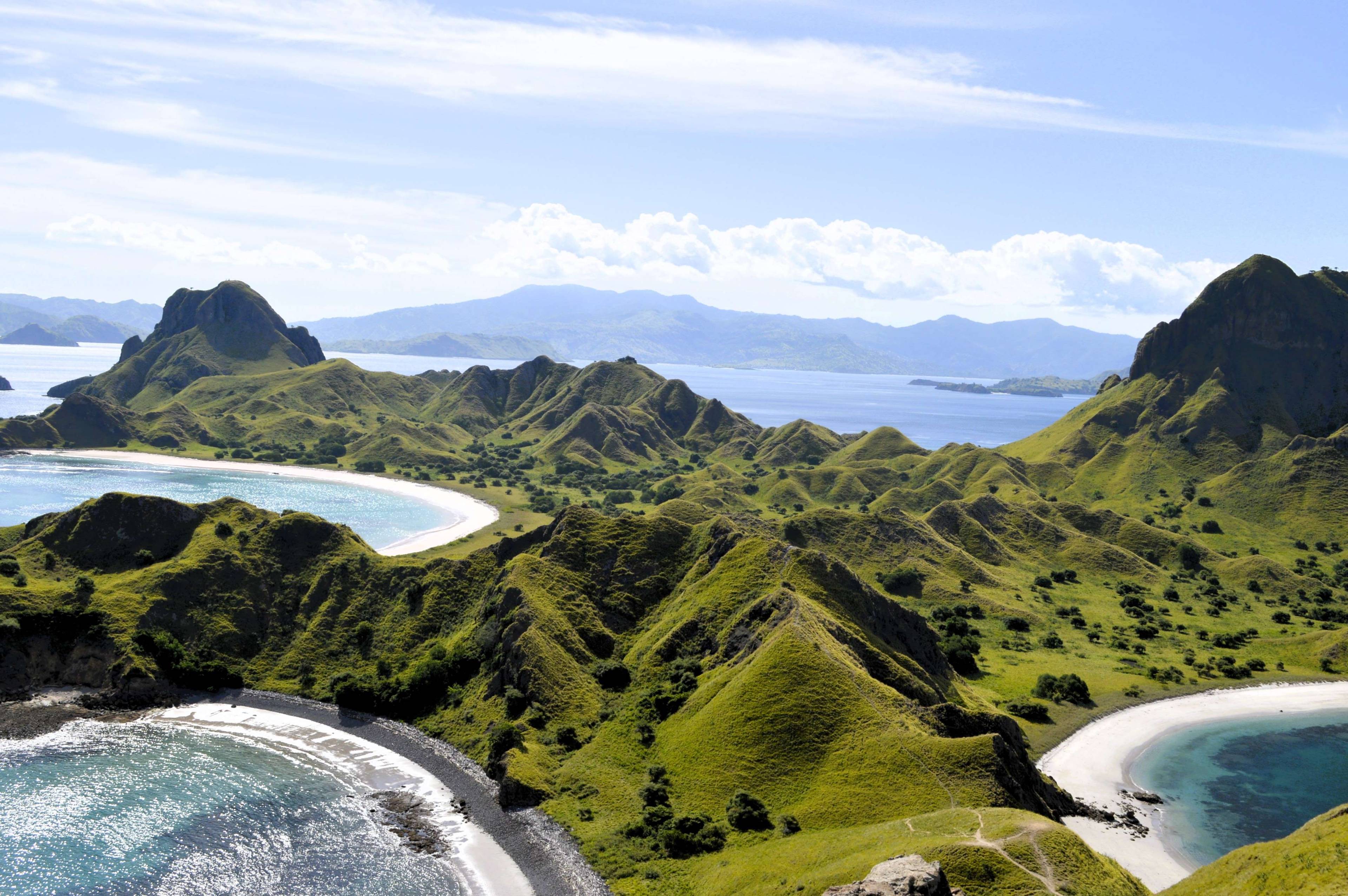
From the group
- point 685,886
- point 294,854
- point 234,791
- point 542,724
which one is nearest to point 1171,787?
point 685,886

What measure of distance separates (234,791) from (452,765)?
69.0 feet

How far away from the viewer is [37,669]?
10506 cm

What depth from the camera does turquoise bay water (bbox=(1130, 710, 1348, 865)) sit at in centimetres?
8975

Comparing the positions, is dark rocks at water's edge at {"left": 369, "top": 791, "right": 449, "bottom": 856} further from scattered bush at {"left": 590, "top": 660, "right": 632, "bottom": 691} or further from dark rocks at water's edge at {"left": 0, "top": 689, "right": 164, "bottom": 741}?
dark rocks at water's edge at {"left": 0, "top": 689, "right": 164, "bottom": 741}

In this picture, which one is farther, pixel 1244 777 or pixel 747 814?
pixel 1244 777

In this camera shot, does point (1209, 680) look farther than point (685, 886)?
Yes

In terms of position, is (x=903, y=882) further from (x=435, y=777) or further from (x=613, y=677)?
(x=613, y=677)

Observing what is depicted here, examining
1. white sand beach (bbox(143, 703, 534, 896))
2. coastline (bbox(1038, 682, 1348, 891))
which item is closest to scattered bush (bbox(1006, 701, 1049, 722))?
coastline (bbox(1038, 682, 1348, 891))

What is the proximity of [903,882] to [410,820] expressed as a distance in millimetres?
48624

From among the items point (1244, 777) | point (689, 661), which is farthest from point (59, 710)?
point (1244, 777)

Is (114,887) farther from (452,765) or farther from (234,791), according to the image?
(452,765)

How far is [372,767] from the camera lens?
9219 centimetres

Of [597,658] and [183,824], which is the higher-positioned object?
[597,658]

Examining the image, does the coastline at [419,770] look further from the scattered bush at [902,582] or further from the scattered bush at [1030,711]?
the scattered bush at [902,582]
